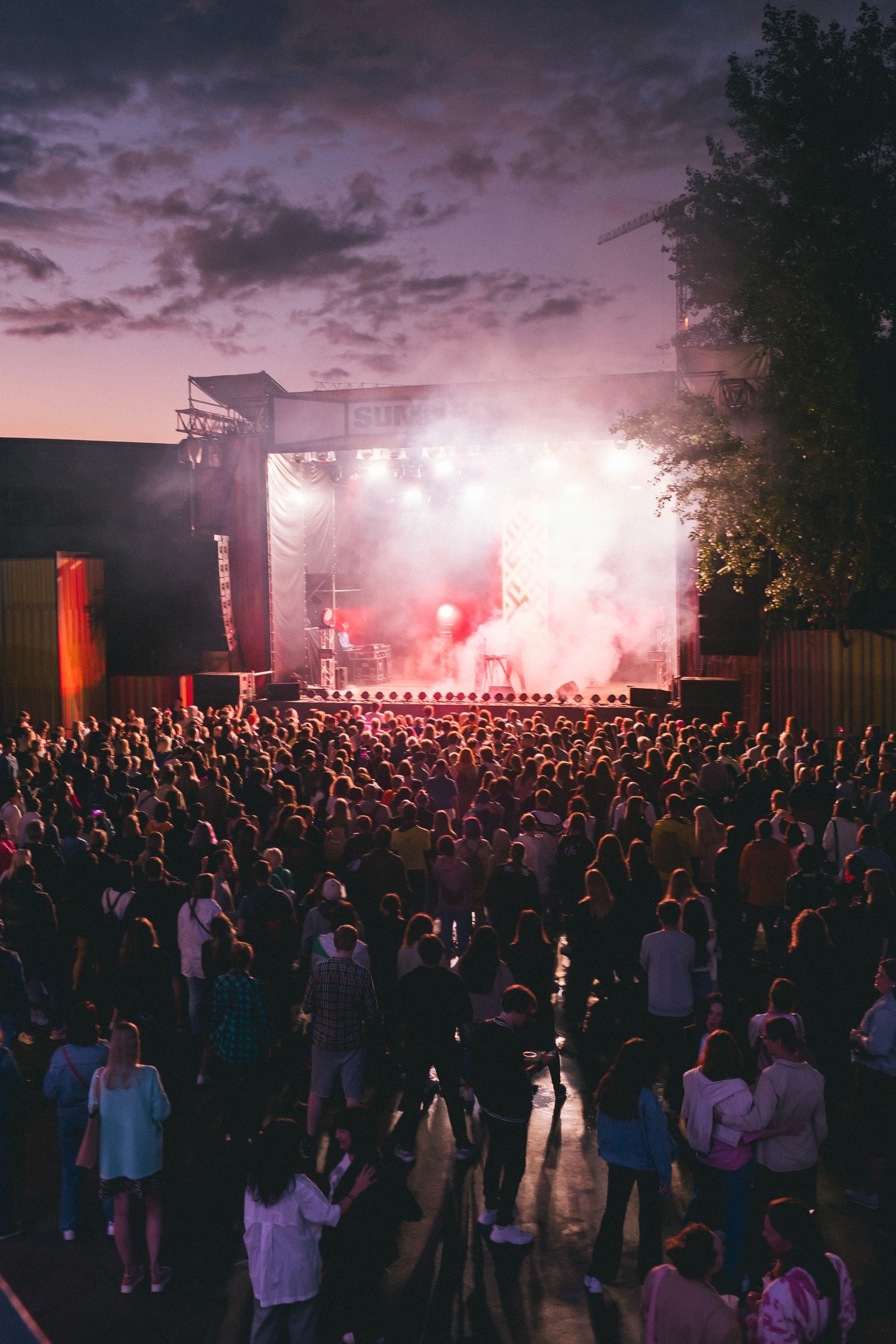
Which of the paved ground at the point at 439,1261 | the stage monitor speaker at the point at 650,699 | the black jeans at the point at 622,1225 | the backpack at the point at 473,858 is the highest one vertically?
the stage monitor speaker at the point at 650,699

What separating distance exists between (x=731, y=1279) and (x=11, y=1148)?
353 cm

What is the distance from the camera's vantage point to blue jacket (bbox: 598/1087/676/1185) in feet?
13.9

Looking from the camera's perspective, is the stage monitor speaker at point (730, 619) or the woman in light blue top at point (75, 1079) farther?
the stage monitor speaker at point (730, 619)

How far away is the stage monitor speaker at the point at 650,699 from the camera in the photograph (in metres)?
19.6

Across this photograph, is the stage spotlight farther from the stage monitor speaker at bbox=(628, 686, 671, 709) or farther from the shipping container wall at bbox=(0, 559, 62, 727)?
the shipping container wall at bbox=(0, 559, 62, 727)

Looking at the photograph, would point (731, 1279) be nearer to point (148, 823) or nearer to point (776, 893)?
point (776, 893)

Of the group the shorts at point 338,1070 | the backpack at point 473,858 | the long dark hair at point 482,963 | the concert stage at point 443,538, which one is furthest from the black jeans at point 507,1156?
the concert stage at point 443,538

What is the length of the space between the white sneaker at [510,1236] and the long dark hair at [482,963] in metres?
1.26

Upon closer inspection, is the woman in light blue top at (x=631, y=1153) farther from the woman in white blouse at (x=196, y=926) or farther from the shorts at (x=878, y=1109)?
the woman in white blouse at (x=196, y=926)

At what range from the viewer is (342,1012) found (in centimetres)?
555

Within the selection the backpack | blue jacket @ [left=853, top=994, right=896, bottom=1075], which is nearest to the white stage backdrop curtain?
the backpack

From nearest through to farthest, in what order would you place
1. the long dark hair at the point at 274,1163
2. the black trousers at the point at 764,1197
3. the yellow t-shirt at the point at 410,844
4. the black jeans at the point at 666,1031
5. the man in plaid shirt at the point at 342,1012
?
1. the long dark hair at the point at 274,1163
2. the black trousers at the point at 764,1197
3. the man in plaid shirt at the point at 342,1012
4. the black jeans at the point at 666,1031
5. the yellow t-shirt at the point at 410,844

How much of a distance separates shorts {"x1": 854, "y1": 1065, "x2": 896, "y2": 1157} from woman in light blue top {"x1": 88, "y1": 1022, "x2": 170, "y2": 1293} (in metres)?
3.51

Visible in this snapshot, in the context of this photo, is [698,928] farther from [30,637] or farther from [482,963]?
[30,637]
